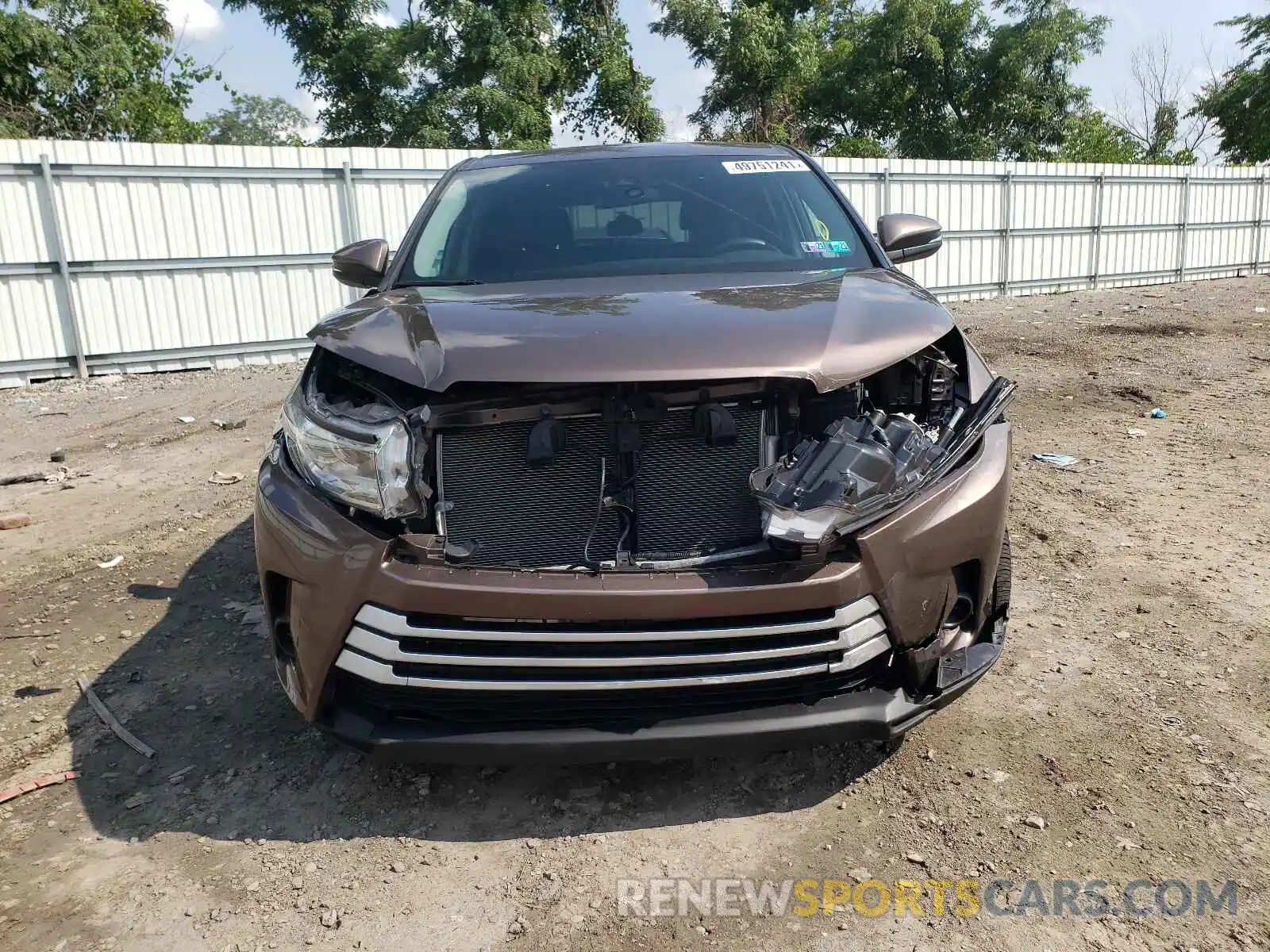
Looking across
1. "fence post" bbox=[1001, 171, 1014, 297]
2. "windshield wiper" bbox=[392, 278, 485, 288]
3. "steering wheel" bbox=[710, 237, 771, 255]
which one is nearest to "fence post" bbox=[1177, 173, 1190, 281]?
"fence post" bbox=[1001, 171, 1014, 297]

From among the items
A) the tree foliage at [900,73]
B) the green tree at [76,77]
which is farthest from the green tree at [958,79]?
the green tree at [76,77]

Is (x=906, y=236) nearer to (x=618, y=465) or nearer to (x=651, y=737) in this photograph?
(x=618, y=465)

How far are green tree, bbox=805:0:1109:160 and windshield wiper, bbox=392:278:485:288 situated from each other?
941 inches

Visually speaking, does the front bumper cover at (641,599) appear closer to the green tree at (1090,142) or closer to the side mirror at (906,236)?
the side mirror at (906,236)

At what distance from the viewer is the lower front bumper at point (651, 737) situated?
6.89 ft

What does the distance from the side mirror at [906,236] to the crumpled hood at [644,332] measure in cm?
86

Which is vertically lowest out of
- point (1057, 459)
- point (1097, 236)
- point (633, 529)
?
point (1057, 459)

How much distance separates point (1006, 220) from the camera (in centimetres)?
1521

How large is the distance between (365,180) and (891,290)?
912cm

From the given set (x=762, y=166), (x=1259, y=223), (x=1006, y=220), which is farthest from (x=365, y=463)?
(x=1259, y=223)

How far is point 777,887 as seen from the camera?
2.16 meters

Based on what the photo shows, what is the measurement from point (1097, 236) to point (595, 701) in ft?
55.8

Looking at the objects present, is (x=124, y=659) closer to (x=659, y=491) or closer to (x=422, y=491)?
(x=422, y=491)

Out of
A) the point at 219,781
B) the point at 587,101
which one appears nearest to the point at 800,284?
the point at 219,781
